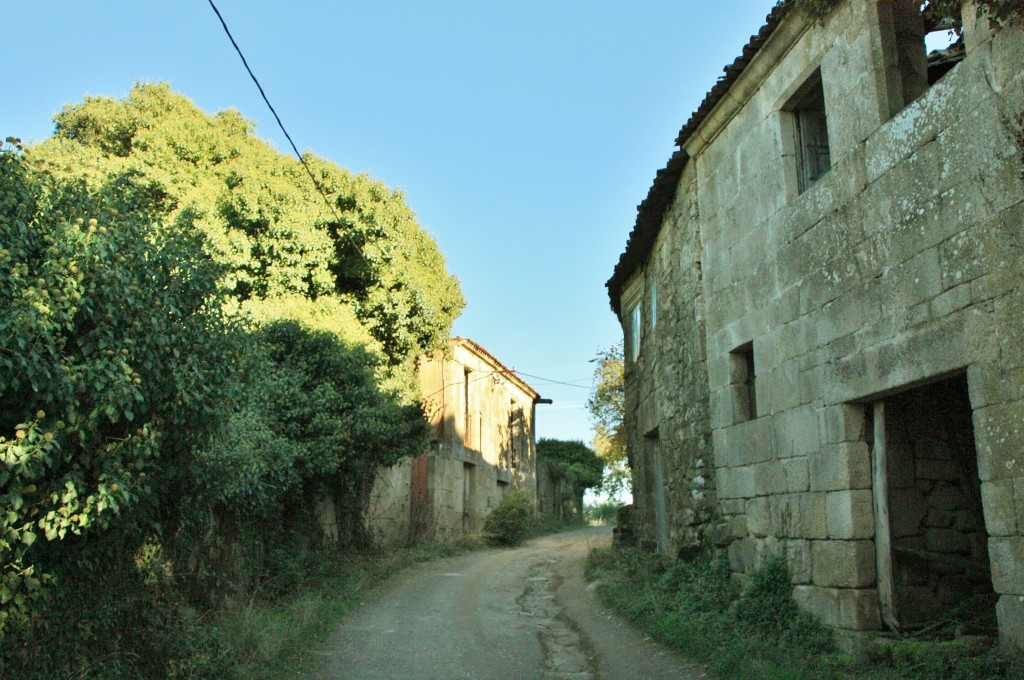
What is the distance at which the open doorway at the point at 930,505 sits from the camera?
264 inches

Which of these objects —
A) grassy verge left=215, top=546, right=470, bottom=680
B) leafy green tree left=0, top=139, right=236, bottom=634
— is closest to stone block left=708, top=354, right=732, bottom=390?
grassy verge left=215, top=546, right=470, bottom=680

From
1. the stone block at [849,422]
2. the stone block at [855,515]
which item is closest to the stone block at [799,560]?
the stone block at [855,515]

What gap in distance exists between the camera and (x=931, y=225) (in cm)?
577

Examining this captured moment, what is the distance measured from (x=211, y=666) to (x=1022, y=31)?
7.20 metres

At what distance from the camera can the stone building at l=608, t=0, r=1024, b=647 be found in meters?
5.23

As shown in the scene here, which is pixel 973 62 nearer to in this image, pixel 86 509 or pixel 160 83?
pixel 86 509

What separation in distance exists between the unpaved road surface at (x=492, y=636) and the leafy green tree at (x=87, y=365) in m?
2.95

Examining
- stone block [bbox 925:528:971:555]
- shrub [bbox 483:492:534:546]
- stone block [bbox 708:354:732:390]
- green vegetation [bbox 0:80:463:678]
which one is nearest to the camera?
green vegetation [bbox 0:80:463:678]

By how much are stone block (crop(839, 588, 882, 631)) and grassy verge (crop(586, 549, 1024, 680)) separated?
0.26m

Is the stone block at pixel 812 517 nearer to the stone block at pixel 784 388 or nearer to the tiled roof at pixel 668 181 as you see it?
the stone block at pixel 784 388

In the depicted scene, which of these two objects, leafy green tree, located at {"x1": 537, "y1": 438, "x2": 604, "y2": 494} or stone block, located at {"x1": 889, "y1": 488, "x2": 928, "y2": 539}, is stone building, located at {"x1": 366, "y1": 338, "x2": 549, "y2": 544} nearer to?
leafy green tree, located at {"x1": 537, "y1": 438, "x2": 604, "y2": 494}

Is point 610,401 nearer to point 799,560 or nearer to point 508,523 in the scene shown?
point 508,523

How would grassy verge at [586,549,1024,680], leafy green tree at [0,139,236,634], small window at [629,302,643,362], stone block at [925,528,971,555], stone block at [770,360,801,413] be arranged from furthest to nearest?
A: small window at [629,302,643,362] < stone block at [770,360,801,413] < stone block at [925,528,971,555] < grassy verge at [586,549,1024,680] < leafy green tree at [0,139,236,634]

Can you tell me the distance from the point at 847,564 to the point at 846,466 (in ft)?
2.52
